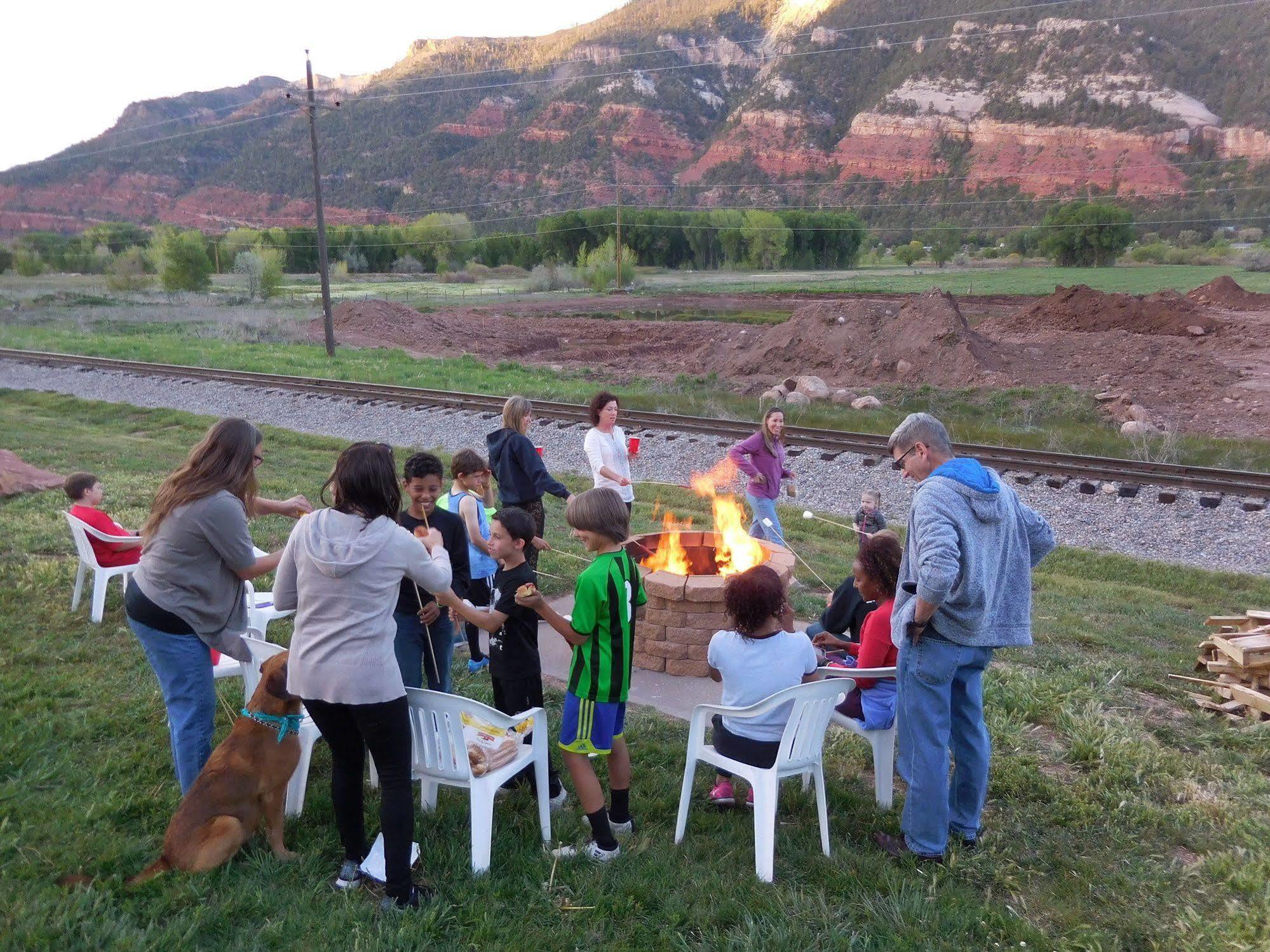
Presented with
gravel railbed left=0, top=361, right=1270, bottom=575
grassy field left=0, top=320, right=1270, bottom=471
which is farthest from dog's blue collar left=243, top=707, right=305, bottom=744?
grassy field left=0, top=320, right=1270, bottom=471

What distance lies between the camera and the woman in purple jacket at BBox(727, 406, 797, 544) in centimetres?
773

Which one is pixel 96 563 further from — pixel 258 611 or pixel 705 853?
pixel 705 853

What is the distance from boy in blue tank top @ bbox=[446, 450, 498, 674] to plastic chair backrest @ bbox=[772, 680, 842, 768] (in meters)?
2.04

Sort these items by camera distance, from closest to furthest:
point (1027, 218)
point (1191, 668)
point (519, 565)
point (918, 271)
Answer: point (519, 565) → point (1191, 668) → point (918, 271) → point (1027, 218)

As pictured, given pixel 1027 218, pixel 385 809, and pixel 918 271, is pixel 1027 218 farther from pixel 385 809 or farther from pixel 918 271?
pixel 385 809

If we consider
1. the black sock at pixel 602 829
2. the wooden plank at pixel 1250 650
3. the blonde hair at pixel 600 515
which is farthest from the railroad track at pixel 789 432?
the black sock at pixel 602 829

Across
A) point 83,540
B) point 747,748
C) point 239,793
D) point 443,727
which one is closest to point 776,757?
point 747,748

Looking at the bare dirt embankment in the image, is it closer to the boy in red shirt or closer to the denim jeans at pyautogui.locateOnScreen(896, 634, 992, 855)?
the denim jeans at pyautogui.locateOnScreen(896, 634, 992, 855)

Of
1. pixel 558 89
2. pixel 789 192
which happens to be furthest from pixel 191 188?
pixel 789 192

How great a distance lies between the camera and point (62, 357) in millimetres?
22703

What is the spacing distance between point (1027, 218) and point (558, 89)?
87459 mm

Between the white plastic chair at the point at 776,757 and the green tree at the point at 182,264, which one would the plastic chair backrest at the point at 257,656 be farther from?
the green tree at the point at 182,264

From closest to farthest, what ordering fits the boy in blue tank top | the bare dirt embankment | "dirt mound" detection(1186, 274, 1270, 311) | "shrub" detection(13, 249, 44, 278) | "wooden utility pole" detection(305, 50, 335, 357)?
the boy in blue tank top, the bare dirt embankment, "wooden utility pole" detection(305, 50, 335, 357), "dirt mound" detection(1186, 274, 1270, 311), "shrub" detection(13, 249, 44, 278)

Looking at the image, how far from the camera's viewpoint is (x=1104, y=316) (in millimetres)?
27250
